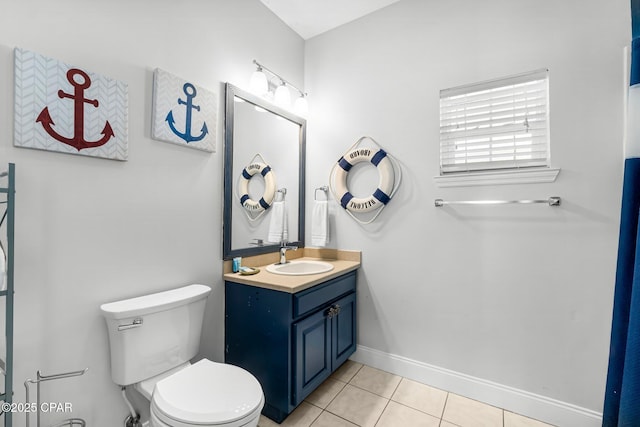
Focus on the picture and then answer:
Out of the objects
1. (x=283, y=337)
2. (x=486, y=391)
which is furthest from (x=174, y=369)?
(x=486, y=391)

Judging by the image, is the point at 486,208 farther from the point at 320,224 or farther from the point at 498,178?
the point at 320,224

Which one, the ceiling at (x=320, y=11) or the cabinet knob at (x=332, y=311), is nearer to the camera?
the cabinet knob at (x=332, y=311)

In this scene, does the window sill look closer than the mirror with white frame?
Yes

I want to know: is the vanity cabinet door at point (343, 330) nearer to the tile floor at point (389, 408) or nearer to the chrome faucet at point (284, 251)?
the tile floor at point (389, 408)

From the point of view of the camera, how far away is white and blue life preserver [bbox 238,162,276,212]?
1943 mm

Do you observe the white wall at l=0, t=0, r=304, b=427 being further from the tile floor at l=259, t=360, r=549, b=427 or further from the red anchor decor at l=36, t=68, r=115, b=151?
the tile floor at l=259, t=360, r=549, b=427

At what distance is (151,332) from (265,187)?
114 centimetres

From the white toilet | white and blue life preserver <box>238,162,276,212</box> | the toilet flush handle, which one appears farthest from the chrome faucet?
the toilet flush handle

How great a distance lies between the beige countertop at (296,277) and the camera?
62.6 inches

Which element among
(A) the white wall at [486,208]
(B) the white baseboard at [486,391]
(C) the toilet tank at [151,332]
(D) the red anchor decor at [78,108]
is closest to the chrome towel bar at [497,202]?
(A) the white wall at [486,208]

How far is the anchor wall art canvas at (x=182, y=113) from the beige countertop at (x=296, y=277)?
0.77m

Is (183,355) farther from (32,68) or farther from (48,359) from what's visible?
(32,68)

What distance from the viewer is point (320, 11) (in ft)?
7.18

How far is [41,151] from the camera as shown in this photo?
113 centimetres
